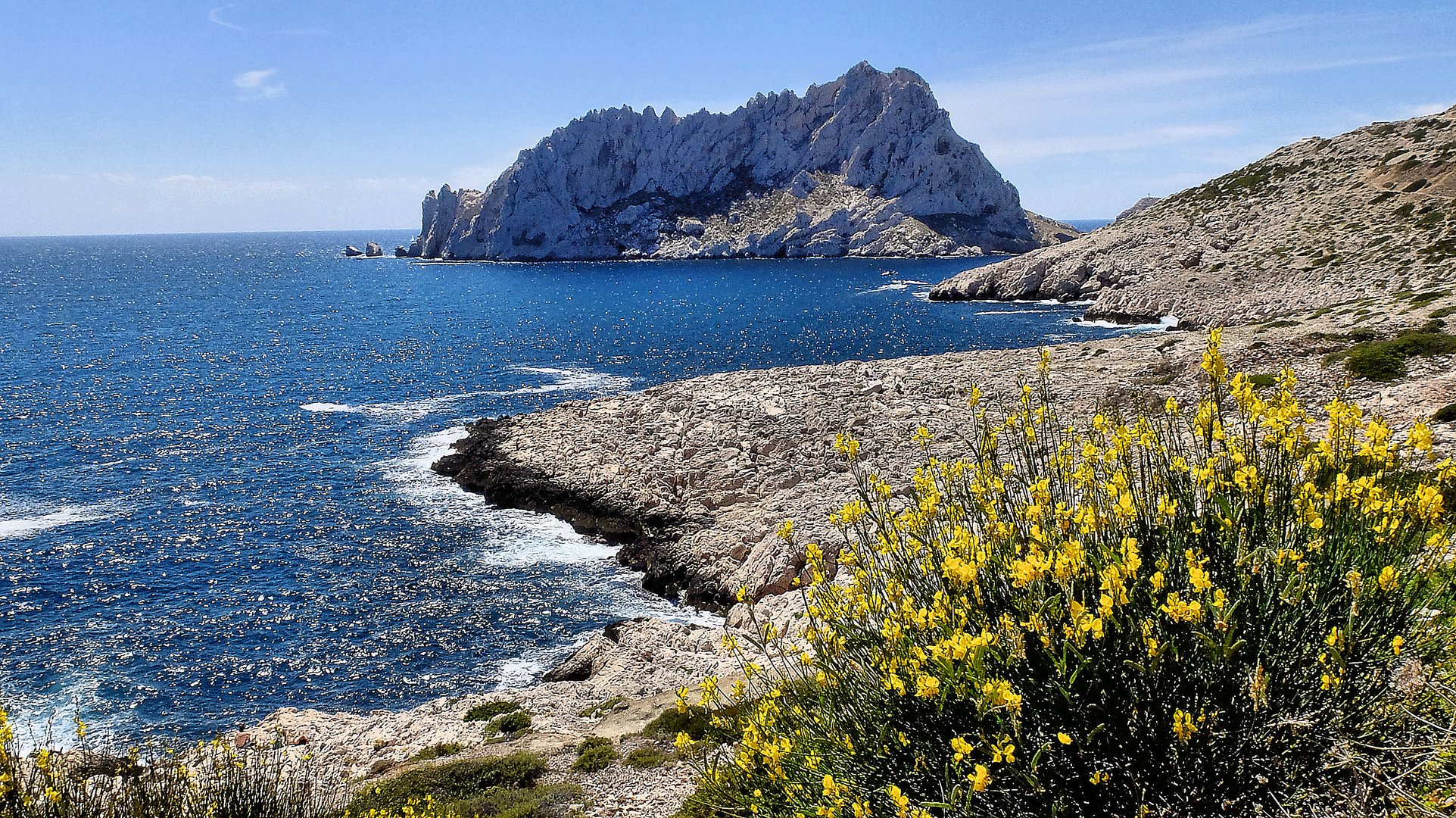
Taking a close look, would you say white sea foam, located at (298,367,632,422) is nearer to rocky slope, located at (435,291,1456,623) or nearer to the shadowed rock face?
rocky slope, located at (435,291,1456,623)

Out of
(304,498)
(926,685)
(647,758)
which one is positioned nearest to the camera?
(926,685)

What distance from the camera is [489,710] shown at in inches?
830

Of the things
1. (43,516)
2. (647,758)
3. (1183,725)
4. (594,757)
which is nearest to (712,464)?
(594,757)

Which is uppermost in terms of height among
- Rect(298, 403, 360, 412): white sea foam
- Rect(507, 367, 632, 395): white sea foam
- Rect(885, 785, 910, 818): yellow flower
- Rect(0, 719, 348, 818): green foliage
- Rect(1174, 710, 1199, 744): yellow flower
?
Rect(1174, 710, 1199, 744): yellow flower

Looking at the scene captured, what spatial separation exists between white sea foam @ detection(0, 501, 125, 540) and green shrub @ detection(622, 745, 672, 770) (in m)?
33.8

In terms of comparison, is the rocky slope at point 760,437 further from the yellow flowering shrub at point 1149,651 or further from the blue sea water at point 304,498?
the yellow flowering shrub at point 1149,651

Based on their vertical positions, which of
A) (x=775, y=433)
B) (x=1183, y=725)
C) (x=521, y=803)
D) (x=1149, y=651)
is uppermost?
(x=1149, y=651)

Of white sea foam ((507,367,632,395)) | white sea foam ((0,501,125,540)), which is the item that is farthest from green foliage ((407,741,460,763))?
white sea foam ((507,367,632,395))

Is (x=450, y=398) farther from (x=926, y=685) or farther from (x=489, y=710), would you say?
(x=926, y=685)

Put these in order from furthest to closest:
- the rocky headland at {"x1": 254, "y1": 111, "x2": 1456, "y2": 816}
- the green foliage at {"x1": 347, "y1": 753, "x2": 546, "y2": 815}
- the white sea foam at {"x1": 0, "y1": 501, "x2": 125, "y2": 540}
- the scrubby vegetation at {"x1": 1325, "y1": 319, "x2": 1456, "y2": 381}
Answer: the white sea foam at {"x1": 0, "y1": 501, "x2": 125, "y2": 540} → the scrubby vegetation at {"x1": 1325, "y1": 319, "x2": 1456, "y2": 381} → the rocky headland at {"x1": 254, "y1": 111, "x2": 1456, "y2": 816} → the green foliage at {"x1": 347, "y1": 753, "x2": 546, "y2": 815}

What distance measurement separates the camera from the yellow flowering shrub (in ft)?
16.5

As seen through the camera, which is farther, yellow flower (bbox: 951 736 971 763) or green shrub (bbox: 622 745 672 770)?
green shrub (bbox: 622 745 672 770)

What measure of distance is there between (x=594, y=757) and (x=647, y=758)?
128cm

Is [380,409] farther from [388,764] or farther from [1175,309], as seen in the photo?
[1175,309]
